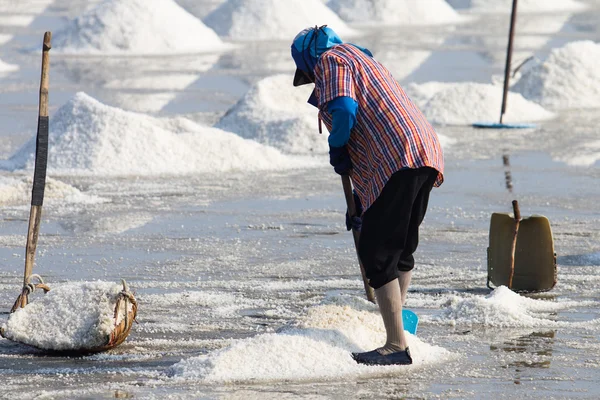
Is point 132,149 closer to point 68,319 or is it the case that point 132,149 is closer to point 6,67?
point 68,319

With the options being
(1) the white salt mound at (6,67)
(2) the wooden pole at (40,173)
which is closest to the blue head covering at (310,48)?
(2) the wooden pole at (40,173)

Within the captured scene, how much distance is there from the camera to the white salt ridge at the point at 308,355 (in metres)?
4.69

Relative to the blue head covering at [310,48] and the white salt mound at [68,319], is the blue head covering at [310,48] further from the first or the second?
the white salt mound at [68,319]

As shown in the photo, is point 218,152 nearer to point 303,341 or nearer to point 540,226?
point 540,226

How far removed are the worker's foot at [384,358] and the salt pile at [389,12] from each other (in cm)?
3207

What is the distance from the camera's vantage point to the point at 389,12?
121ft

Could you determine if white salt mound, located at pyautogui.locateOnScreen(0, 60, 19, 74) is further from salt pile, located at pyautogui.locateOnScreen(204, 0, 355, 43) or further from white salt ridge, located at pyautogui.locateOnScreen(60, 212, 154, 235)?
white salt ridge, located at pyautogui.locateOnScreen(60, 212, 154, 235)

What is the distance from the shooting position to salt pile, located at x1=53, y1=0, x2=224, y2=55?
2759 centimetres

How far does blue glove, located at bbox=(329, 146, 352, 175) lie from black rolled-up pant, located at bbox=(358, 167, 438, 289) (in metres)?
0.21

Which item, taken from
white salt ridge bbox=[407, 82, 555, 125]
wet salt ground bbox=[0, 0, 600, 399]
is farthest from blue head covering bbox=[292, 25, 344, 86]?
white salt ridge bbox=[407, 82, 555, 125]

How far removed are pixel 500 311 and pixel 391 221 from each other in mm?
1284

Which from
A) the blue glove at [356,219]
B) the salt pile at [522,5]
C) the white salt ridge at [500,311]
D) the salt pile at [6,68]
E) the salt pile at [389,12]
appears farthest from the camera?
the salt pile at [522,5]

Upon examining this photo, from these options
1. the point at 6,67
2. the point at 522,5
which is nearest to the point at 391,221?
the point at 6,67

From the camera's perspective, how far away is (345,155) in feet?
15.8
